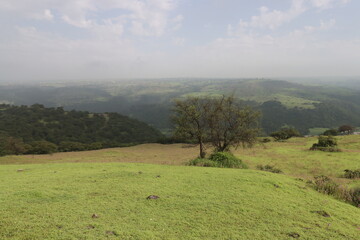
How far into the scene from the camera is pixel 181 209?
7305 mm

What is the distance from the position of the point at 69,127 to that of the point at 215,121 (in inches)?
3593

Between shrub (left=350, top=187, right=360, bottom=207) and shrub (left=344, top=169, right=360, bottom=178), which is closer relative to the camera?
shrub (left=350, top=187, right=360, bottom=207)

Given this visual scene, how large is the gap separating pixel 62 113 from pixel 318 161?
119 metres

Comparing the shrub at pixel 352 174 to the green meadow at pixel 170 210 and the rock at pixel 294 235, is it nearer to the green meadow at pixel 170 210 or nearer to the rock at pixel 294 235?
the green meadow at pixel 170 210

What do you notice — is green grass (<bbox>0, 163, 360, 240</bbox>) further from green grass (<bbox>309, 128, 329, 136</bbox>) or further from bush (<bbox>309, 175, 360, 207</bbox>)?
green grass (<bbox>309, 128, 329, 136</bbox>)

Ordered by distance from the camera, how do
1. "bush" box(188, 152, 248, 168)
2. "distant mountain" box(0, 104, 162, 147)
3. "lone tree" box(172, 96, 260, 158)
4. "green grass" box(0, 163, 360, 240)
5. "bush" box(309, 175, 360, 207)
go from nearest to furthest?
1. "green grass" box(0, 163, 360, 240)
2. "bush" box(309, 175, 360, 207)
3. "bush" box(188, 152, 248, 168)
4. "lone tree" box(172, 96, 260, 158)
5. "distant mountain" box(0, 104, 162, 147)

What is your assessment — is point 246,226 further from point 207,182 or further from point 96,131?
point 96,131

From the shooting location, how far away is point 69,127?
314 ft

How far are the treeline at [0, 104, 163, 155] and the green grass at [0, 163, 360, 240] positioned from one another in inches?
2719

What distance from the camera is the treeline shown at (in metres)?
84.3

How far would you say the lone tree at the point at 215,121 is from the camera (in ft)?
79.7

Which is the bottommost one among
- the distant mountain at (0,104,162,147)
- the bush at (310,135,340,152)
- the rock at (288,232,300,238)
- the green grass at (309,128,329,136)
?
the green grass at (309,128,329,136)

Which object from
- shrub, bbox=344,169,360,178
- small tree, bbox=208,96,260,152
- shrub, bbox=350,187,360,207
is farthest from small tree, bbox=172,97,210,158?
shrub, bbox=350,187,360,207

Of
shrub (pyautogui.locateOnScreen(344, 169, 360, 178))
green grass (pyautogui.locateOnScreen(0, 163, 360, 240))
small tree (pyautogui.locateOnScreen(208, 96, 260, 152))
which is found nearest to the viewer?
green grass (pyautogui.locateOnScreen(0, 163, 360, 240))
